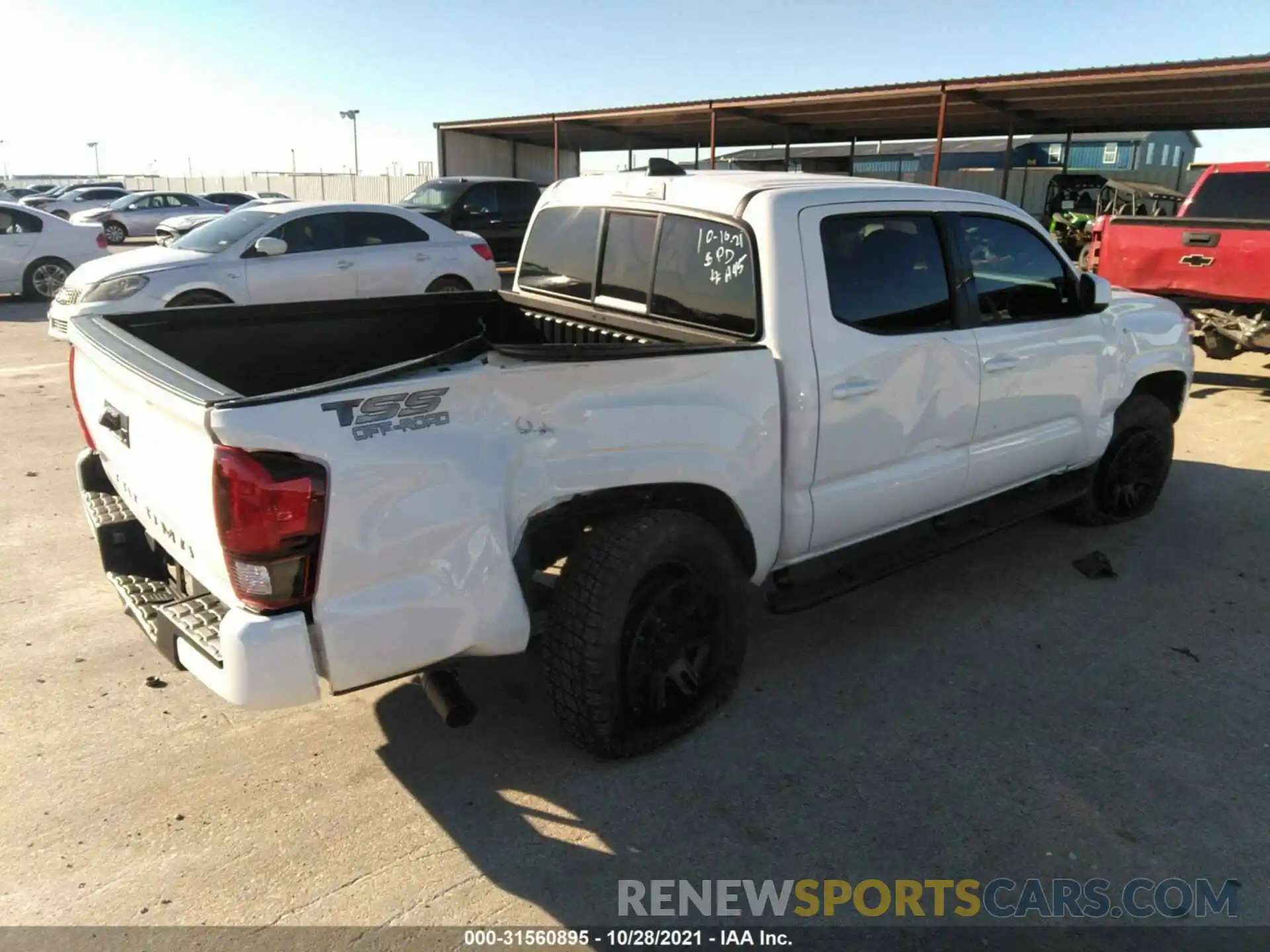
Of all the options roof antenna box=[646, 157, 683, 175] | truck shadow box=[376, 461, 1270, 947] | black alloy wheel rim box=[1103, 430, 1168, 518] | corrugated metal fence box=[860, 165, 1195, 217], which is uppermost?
corrugated metal fence box=[860, 165, 1195, 217]

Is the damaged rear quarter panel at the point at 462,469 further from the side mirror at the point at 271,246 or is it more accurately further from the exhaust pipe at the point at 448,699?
the side mirror at the point at 271,246

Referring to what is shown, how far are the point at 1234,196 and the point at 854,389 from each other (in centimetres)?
921

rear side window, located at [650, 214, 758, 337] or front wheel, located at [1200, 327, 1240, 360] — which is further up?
rear side window, located at [650, 214, 758, 337]

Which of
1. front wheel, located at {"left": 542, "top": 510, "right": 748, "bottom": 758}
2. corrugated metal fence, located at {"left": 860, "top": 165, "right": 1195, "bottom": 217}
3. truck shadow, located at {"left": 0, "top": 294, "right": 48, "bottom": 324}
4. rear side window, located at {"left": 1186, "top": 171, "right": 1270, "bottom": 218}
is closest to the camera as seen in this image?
front wheel, located at {"left": 542, "top": 510, "right": 748, "bottom": 758}

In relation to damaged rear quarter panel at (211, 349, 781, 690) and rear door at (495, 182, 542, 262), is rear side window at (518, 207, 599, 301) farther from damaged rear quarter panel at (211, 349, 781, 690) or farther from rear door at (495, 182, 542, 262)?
rear door at (495, 182, 542, 262)

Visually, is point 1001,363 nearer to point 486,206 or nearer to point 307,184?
point 486,206

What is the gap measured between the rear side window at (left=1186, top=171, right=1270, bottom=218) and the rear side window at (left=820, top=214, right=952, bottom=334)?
8.06 meters

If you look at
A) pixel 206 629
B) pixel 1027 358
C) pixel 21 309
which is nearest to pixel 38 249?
pixel 21 309

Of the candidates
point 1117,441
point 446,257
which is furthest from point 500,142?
point 1117,441

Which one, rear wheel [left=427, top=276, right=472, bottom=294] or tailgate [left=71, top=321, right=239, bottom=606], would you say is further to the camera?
rear wheel [left=427, top=276, right=472, bottom=294]

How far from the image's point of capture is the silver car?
1060 inches

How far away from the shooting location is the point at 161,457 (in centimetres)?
261

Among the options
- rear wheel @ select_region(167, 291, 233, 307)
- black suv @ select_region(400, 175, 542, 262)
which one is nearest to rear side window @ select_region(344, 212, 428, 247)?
rear wheel @ select_region(167, 291, 233, 307)

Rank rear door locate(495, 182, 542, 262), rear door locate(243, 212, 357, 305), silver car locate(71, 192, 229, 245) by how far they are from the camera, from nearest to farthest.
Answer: rear door locate(243, 212, 357, 305) → rear door locate(495, 182, 542, 262) → silver car locate(71, 192, 229, 245)
